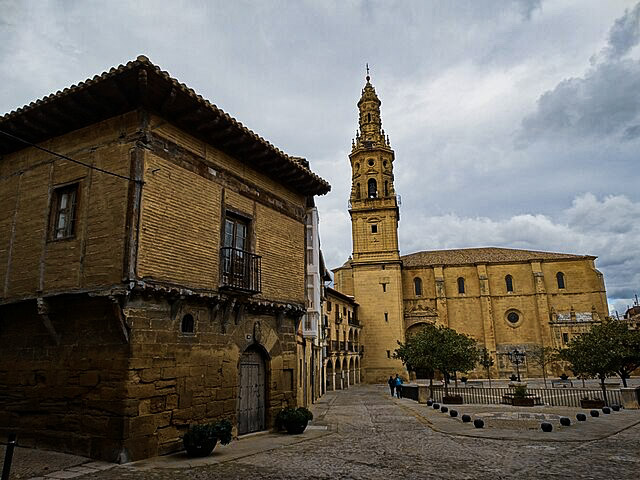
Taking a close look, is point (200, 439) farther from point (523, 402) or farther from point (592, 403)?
point (592, 403)

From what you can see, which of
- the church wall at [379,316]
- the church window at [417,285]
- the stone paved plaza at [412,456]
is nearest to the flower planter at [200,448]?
the stone paved plaza at [412,456]

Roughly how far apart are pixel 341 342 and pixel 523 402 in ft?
66.8

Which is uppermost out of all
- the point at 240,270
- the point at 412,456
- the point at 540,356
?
the point at 240,270

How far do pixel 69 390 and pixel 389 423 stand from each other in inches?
412

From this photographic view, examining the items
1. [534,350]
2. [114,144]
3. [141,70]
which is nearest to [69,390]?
[114,144]

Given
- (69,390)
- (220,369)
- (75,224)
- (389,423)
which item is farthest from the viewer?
(389,423)

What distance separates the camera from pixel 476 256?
176 ft

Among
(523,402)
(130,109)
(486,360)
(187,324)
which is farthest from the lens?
(486,360)

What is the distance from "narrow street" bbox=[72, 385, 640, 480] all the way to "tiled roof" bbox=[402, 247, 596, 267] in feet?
131

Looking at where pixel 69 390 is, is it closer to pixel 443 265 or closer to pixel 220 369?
pixel 220 369

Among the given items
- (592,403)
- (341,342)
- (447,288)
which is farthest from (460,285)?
(592,403)

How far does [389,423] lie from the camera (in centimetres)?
1580

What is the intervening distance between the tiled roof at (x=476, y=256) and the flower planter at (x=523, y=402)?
3047 cm

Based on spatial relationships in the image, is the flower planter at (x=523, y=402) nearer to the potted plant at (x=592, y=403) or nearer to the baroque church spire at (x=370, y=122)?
the potted plant at (x=592, y=403)
